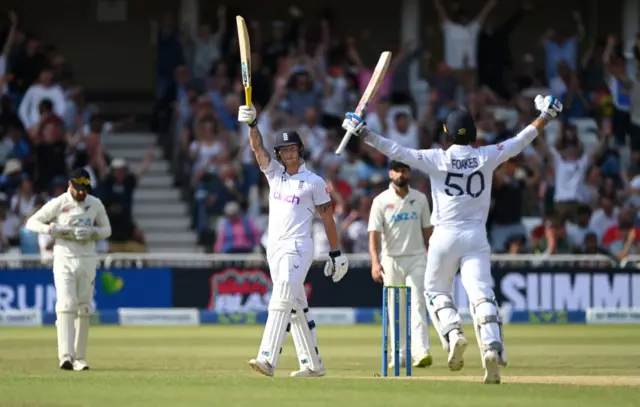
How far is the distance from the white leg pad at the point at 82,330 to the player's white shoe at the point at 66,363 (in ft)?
0.37

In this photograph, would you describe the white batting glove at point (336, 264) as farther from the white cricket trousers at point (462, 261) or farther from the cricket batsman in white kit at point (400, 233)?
the cricket batsman in white kit at point (400, 233)

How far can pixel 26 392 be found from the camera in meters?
8.55

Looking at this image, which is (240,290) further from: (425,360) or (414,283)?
(425,360)

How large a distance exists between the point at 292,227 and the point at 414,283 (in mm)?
2302

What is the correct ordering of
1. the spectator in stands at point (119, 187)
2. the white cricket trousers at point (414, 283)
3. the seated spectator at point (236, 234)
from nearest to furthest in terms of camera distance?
the white cricket trousers at point (414, 283), the seated spectator at point (236, 234), the spectator in stands at point (119, 187)

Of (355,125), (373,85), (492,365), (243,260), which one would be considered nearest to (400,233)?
(373,85)

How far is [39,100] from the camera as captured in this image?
20312 millimetres

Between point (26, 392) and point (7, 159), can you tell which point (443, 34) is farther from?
point (26, 392)

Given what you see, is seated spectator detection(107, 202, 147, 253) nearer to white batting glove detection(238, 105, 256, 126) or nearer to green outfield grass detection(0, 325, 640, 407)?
green outfield grass detection(0, 325, 640, 407)

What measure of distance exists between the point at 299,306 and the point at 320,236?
→ 832cm

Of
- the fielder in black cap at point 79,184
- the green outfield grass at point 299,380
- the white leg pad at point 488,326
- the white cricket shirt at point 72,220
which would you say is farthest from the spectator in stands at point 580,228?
the white leg pad at point 488,326

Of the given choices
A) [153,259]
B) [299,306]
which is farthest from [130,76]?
[299,306]

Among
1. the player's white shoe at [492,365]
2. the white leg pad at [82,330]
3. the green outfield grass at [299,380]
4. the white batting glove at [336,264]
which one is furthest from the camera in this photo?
the white leg pad at [82,330]

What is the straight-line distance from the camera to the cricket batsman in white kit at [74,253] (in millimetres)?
11727
